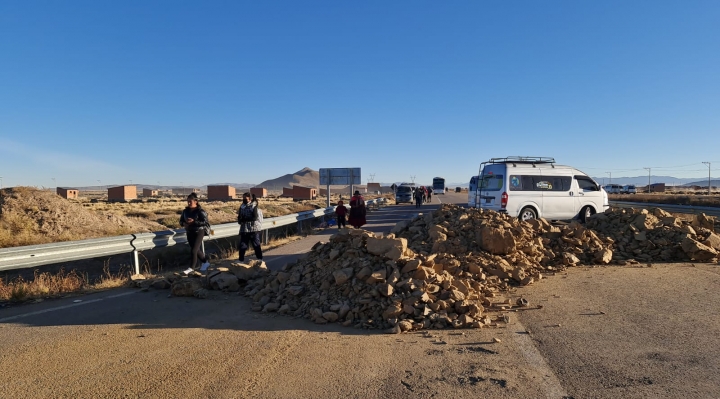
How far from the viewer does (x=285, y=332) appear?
518cm

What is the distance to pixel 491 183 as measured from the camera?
1453 centimetres

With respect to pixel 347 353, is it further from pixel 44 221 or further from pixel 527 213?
pixel 44 221

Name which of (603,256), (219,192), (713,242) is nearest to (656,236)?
(713,242)

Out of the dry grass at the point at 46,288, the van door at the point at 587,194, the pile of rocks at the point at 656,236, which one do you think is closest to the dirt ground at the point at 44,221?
the dry grass at the point at 46,288

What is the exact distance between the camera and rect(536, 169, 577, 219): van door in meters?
14.3

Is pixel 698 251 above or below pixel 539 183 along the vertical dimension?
below

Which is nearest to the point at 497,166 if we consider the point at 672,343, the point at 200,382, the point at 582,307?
the point at 582,307

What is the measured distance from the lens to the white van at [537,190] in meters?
13.9

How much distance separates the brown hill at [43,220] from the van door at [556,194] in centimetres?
1593

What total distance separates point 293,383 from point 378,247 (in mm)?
3136

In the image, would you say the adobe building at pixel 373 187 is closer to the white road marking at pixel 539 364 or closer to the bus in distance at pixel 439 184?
the bus in distance at pixel 439 184

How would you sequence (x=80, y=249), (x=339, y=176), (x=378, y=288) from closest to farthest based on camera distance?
(x=378, y=288), (x=80, y=249), (x=339, y=176)

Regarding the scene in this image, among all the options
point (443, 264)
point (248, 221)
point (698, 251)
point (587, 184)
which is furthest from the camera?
point (587, 184)

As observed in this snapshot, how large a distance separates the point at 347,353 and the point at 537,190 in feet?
37.5
